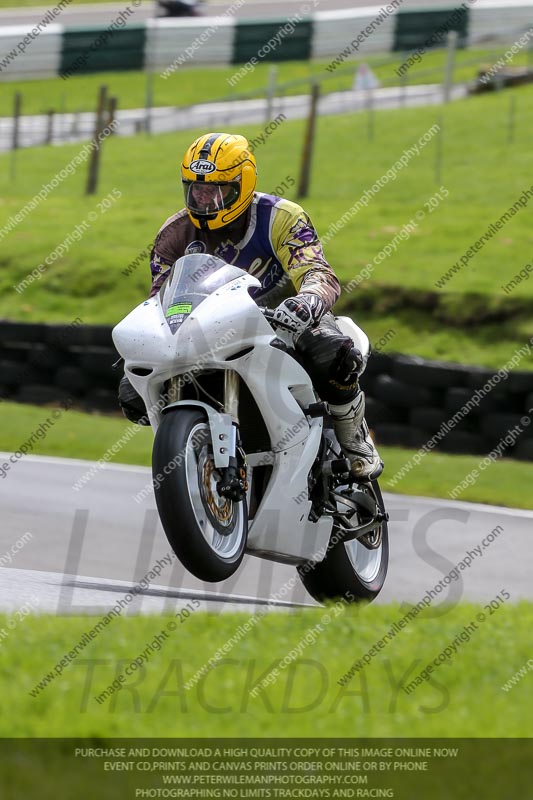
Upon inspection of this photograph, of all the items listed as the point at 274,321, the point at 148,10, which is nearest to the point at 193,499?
the point at 274,321

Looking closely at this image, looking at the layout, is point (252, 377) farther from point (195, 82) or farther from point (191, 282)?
point (195, 82)

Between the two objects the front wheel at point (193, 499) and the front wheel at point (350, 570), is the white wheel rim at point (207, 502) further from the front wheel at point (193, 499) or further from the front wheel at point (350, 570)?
the front wheel at point (350, 570)

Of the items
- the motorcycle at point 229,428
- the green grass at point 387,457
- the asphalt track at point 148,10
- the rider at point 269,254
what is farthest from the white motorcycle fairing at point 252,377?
the asphalt track at point 148,10

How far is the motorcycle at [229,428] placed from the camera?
15.9 feet

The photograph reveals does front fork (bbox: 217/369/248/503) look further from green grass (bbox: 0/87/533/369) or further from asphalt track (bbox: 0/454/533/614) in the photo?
green grass (bbox: 0/87/533/369)

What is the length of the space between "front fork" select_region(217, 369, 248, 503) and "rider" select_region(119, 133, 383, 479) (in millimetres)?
330

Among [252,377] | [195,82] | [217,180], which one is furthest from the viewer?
[195,82]

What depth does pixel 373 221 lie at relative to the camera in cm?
1700

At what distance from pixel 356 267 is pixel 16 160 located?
10.3 m

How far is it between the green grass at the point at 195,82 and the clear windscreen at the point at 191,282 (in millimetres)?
23088

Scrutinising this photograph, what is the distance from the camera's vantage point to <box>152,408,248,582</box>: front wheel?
4.74m

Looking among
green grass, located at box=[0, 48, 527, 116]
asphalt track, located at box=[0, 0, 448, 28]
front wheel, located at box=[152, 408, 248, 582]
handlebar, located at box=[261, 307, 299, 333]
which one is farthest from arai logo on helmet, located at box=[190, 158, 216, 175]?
asphalt track, located at box=[0, 0, 448, 28]

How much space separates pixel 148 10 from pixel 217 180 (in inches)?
1365
